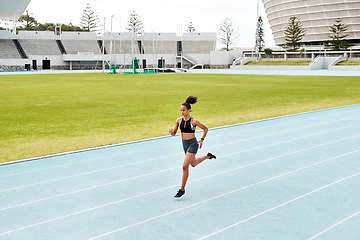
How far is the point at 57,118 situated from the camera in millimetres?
15070

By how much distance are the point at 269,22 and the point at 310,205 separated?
12478 cm

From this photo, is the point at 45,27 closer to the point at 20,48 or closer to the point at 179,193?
the point at 20,48

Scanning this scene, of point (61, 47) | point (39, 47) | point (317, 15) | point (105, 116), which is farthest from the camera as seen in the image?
point (317, 15)

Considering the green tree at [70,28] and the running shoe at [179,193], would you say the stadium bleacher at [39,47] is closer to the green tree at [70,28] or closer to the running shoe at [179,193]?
the green tree at [70,28]

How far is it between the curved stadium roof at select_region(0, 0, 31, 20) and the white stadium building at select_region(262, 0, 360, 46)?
68.4 m

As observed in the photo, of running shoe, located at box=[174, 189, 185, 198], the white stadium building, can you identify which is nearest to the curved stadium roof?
running shoe, located at box=[174, 189, 185, 198]

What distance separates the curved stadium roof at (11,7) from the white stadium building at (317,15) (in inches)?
2691

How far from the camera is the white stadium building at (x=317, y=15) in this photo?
98.2m

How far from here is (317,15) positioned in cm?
10481

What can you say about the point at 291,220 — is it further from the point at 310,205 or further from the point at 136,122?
the point at 136,122

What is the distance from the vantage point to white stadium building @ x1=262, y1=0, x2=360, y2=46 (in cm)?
9819

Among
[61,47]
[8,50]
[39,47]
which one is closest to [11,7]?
[8,50]

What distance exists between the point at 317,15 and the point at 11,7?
7166 centimetres

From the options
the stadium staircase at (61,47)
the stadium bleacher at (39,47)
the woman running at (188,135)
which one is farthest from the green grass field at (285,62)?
the woman running at (188,135)
